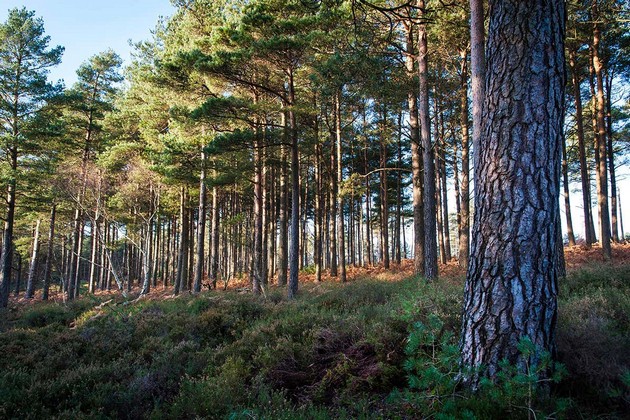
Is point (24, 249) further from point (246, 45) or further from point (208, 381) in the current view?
point (208, 381)

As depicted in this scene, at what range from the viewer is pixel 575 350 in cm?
324

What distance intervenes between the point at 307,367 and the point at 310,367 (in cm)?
4

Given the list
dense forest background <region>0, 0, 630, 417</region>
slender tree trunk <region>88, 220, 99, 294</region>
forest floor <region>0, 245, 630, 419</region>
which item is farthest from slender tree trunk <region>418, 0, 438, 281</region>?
slender tree trunk <region>88, 220, 99, 294</region>

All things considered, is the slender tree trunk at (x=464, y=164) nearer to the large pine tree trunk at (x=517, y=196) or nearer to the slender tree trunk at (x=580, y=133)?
the slender tree trunk at (x=580, y=133)

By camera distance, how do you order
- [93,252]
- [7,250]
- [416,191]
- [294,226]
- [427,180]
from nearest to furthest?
1. [427,180]
2. [416,191]
3. [294,226]
4. [7,250]
5. [93,252]

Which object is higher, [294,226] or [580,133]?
[580,133]

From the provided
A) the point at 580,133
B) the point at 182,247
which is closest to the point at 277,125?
the point at 182,247

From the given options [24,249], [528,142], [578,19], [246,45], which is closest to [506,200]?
[528,142]

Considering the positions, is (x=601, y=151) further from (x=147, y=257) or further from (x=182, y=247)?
(x=147, y=257)

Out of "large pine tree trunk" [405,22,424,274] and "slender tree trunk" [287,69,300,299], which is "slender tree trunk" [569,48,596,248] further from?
"slender tree trunk" [287,69,300,299]

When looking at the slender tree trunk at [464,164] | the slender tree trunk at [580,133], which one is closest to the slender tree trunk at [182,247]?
the slender tree trunk at [464,164]

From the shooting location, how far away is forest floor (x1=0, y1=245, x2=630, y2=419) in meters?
2.80

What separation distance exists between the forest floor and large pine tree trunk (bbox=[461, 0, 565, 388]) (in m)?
0.31

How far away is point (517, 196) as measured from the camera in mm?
3059
